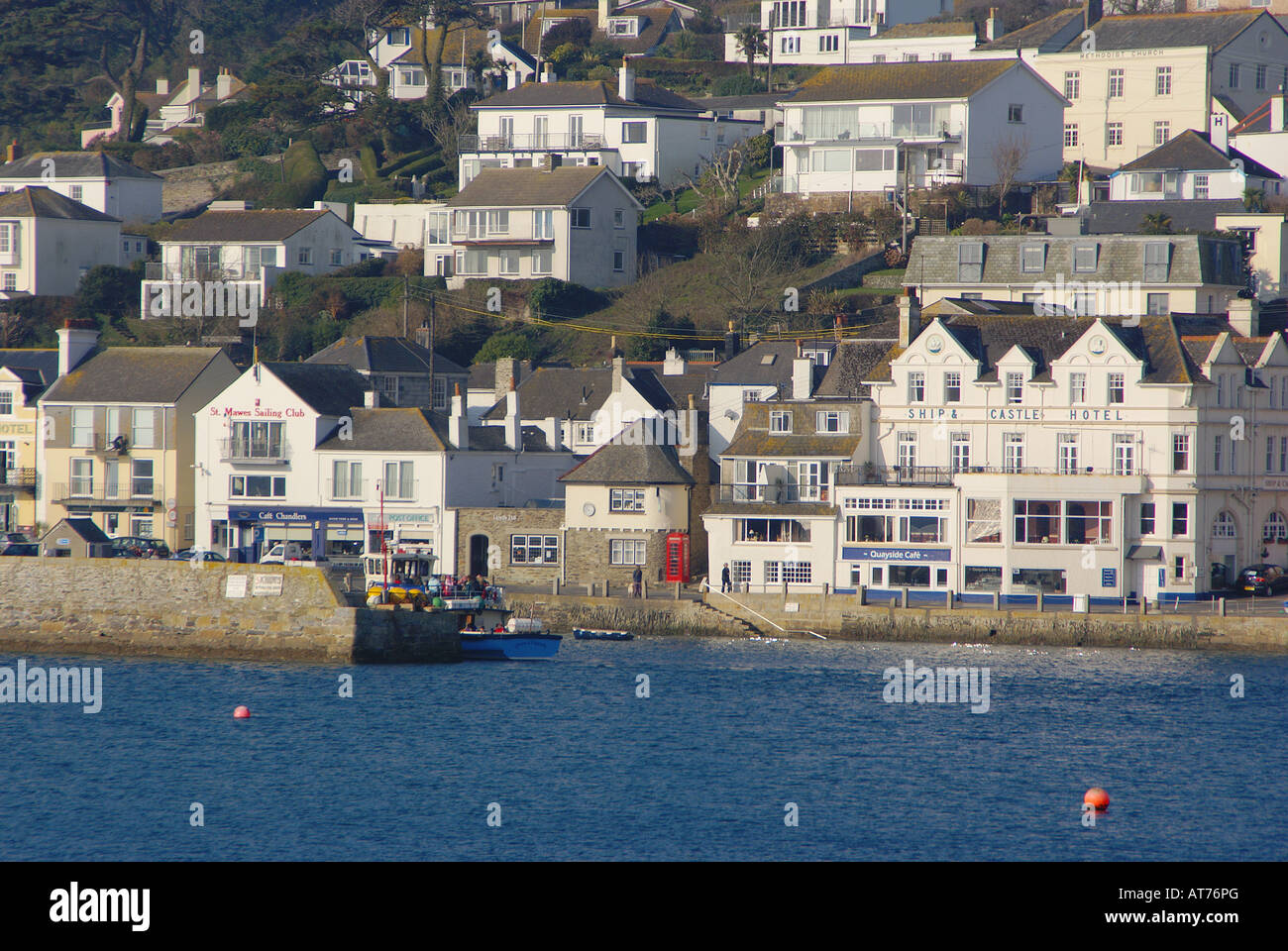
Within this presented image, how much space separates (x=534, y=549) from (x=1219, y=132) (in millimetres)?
44914

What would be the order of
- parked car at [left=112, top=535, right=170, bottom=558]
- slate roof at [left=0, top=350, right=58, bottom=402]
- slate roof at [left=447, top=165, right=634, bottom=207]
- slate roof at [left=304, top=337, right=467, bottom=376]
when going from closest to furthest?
1. parked car at [left=112, top=535, right=170, bottom=558]
2. slate roof at [left=0, top=350, right=58, bottom=402]
3. slate roof at [left=304, top=337, right=467, bottom=376]
4. slate roof at [left=447, top=165, right=634, bottom=207]

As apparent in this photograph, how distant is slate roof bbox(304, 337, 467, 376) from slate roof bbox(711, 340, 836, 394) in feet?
36.4

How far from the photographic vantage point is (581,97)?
3703 inches

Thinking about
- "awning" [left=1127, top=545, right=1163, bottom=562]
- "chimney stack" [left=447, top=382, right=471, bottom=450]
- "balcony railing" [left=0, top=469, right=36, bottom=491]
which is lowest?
"awning" [left=1127, top=545, right=1163, bottom=562]

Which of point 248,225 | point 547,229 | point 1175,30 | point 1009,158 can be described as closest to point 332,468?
point 547,229

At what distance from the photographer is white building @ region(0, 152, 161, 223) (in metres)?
96.1

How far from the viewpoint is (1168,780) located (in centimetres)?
3816

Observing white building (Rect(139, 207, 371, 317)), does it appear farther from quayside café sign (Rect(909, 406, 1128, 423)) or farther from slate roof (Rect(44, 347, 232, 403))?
quayside café sign (Rect(909, 406, 1128, 423))

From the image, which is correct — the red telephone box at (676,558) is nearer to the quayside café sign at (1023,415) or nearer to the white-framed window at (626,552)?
the white-framed window at (626,552)

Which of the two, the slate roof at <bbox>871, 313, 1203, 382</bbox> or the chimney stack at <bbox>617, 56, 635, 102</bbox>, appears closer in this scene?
the slate roof at <bbox>871, 313, 1203, 382</bbox>

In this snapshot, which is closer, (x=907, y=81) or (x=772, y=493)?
(x=772, y=493)

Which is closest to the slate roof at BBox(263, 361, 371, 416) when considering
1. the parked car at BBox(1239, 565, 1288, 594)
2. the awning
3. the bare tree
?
the awning

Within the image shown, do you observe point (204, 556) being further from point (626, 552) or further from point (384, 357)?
point (384, 357)

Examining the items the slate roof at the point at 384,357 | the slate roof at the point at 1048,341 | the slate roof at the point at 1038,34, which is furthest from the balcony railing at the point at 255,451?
the slate roof at the point at 1038,34
